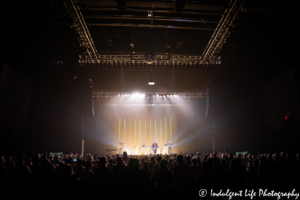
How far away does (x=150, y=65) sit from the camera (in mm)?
10719

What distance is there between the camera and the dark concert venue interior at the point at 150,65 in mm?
7699

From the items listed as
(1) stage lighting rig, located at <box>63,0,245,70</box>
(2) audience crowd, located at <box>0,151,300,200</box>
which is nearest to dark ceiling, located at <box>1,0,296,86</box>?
(1) stage lighting rig, located at <box>63,0,245,70</box>

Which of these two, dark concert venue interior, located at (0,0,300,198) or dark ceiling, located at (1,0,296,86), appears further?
dark concert venue interior, located at (0,0,300,198)

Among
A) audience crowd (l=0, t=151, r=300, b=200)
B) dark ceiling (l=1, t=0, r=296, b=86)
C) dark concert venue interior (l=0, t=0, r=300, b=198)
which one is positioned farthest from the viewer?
dark concert venue interior (l=0, t=0, r=300, b=198)

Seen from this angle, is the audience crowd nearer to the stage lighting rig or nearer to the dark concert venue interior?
the dark concert venue interior

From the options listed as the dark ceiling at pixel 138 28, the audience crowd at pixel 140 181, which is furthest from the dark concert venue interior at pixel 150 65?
the audience crowd at pixel 140 181

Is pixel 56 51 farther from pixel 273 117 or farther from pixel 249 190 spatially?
pixel 273 117

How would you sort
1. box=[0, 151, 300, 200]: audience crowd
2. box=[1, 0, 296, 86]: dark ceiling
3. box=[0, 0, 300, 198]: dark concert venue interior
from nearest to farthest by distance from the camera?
box=[0, 151, 300, 200]: audience crowd → box=[1, 0, 296, 86]: dark ceiling → box=[0, 0, 300, 198]: dark concert venue interior

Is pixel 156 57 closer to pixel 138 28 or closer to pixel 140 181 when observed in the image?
pixel 138 28

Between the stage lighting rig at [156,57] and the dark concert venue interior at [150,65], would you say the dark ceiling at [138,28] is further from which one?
the stage lighting rig at [156,57]

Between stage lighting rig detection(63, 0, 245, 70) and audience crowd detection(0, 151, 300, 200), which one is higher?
stage lighting rig detection(63, 0, 245, 70)

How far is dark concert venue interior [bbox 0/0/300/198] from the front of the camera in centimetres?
770

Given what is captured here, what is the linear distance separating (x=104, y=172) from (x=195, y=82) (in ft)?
39.0

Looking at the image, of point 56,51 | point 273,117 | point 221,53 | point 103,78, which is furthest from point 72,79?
point 273,117
